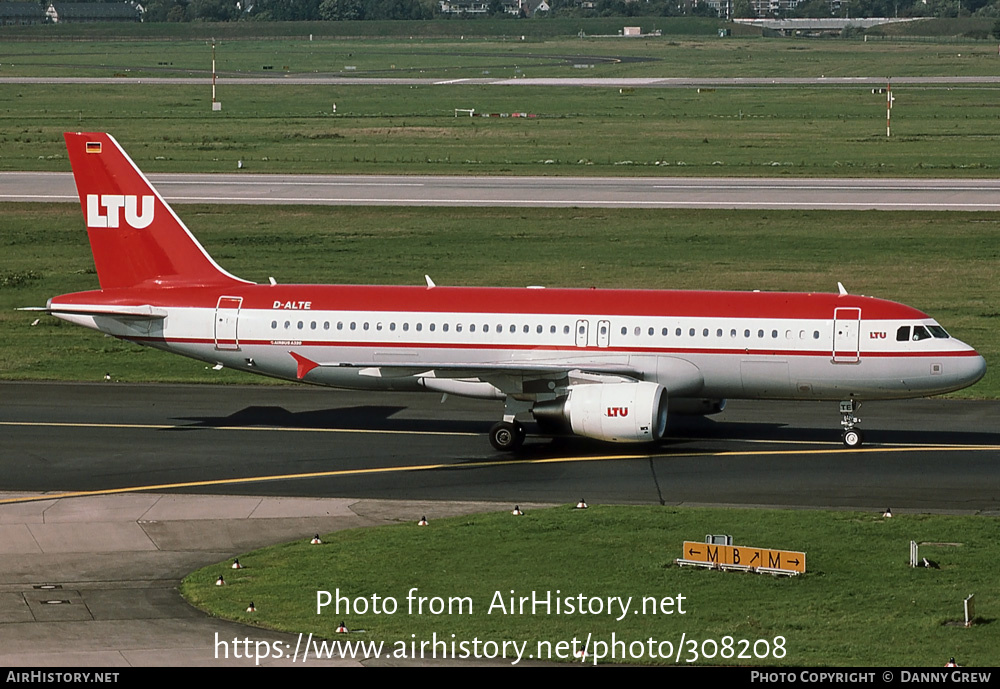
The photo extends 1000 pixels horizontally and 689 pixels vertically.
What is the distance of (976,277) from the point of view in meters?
65.7

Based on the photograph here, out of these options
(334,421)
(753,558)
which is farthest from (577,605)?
(334,421)

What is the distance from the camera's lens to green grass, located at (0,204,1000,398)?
55.8 m

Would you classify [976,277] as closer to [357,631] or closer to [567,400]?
[567,400]

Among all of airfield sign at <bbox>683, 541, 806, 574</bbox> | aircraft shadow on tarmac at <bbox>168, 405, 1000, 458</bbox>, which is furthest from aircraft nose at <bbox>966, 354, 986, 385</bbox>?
airfield sign at <bbox>683, 541, 806, 574</bbox>

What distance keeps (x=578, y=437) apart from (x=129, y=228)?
14832mm

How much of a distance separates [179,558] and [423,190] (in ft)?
205

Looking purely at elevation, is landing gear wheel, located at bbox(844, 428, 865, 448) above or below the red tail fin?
below

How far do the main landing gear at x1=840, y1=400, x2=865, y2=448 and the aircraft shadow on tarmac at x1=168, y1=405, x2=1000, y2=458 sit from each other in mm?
815

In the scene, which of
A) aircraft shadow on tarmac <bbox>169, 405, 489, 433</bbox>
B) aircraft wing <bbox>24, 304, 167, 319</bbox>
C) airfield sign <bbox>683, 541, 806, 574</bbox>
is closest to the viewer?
airfield sign <bbox>683, 541, 806, 574</bbox>

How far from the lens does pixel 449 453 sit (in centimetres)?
3991

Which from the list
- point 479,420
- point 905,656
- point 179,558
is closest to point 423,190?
point 479,420

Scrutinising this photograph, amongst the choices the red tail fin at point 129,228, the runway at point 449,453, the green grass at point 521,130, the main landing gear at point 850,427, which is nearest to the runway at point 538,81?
the green grass at point 521,130

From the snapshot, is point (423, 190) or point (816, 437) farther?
point (423, 190)

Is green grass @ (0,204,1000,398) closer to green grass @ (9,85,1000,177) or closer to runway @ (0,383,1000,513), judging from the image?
runway @ (0,383,1000,513)
